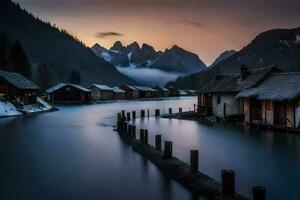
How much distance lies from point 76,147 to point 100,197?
1119 centimetres

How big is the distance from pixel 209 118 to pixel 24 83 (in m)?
33.2

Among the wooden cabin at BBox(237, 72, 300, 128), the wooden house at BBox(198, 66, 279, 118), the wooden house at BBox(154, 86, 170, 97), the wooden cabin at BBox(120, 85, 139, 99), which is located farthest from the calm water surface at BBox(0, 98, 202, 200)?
the wooden house at BBox(154, 86, 170, 97)

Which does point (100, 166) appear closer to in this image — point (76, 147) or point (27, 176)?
point (27, 176)

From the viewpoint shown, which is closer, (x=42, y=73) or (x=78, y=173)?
(x=78, y=173)

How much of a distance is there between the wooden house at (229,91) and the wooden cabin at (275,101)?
163cm

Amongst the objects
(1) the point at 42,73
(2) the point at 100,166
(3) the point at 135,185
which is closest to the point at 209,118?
(2) the point at 100,166

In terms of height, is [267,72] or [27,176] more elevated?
[267,72]

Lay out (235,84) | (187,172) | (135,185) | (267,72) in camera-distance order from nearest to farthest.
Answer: (135,185)
(187,172)
(267,72)
(235,84)

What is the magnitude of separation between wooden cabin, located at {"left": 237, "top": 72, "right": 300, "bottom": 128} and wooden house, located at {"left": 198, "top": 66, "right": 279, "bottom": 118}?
5.36 ft

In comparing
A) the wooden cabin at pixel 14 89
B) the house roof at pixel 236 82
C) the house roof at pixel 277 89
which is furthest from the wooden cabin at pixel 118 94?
the house roof at pixel 277 89

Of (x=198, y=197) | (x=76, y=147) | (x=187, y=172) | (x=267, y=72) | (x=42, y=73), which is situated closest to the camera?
(x=198, y=197)

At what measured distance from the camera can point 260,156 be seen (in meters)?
20.0

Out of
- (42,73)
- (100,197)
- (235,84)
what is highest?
(42,73)

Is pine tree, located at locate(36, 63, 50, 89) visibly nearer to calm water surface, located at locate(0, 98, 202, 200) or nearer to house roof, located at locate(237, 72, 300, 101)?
house roof, located at locate(237, 72, 300, 101)
